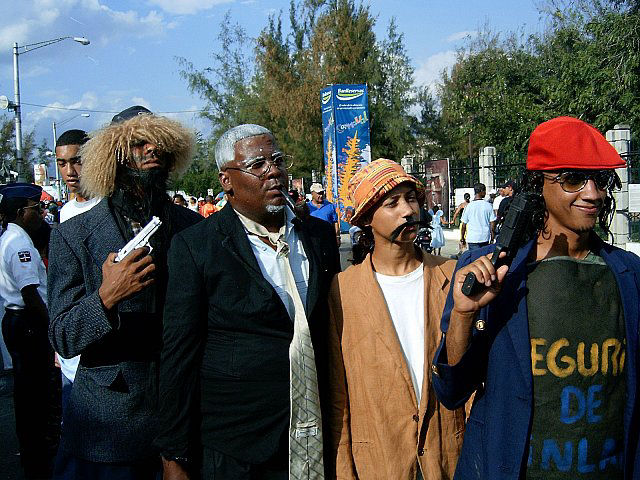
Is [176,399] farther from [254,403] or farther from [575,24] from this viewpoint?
[575,24]

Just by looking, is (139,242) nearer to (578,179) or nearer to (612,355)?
(578,179)

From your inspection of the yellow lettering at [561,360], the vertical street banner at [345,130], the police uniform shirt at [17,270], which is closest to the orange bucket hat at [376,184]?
the yellow lettering at [561,360]

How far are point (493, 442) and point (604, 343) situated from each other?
478 mm

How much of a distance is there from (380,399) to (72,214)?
2.29 metres

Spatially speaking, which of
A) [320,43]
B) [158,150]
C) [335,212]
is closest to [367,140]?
[335,212]

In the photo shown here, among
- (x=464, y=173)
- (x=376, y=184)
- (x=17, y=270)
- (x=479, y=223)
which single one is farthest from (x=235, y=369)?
(x=464, y=173)

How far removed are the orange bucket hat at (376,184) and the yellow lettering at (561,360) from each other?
954mm

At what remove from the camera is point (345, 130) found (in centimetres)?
1630

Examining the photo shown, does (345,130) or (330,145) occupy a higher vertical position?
(345,130)

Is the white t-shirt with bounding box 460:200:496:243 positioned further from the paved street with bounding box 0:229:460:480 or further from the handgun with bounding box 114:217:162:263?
the handgun with bounding box 114:217:162:263

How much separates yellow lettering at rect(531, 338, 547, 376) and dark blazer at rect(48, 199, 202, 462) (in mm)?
1533

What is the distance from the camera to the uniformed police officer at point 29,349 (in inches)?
195

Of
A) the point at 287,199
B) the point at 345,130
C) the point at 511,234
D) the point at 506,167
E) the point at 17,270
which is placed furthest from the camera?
the point at 506,167

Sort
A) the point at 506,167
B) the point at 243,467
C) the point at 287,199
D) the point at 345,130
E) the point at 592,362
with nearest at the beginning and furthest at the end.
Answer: the point at 592,362
the point at 243,467
the point at 287,199
the point at 345,130
the point at 506,167
